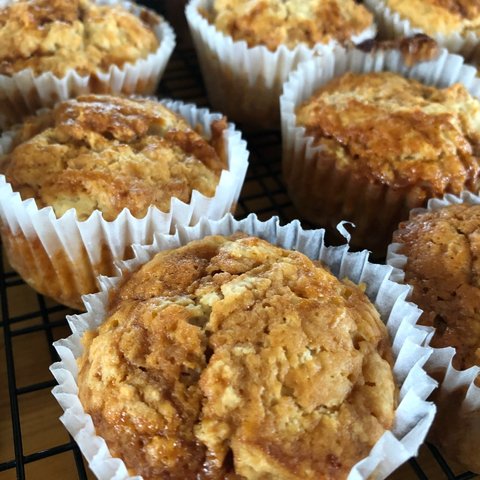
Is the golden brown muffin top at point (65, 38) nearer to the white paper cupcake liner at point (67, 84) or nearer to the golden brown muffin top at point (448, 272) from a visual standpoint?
the white paper cupcake liner at point (67, 84)

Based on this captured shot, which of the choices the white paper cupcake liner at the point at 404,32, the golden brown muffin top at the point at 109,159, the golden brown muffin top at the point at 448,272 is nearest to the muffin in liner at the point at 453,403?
the golden brown muffin top at the point at 448,272

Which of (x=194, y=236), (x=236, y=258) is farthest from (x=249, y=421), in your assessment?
(x=194, y=236)

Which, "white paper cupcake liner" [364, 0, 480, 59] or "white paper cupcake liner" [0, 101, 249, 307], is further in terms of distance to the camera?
"white paper cupcake liner" [364, 0, 480, 59]

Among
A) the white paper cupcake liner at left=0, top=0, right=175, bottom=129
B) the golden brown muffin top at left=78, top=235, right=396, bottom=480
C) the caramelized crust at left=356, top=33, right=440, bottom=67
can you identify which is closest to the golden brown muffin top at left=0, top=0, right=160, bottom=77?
the white paper cupcake liner at left=0, top=0, right=175, bottom=129

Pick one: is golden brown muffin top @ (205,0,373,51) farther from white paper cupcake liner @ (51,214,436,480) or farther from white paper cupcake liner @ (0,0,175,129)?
white paper cupcake liner @ (51,214,436,480)

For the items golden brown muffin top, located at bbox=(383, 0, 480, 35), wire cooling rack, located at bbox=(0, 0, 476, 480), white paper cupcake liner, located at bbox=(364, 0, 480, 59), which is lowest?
wire cooling rack, located at bbox=(0, 0, 476, 480)

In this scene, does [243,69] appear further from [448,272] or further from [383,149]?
[448,272]

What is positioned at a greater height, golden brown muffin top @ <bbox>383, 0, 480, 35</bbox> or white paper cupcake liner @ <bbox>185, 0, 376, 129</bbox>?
golden brown muffin top @ <bbox>383, 0, 480, 35</bbox>
